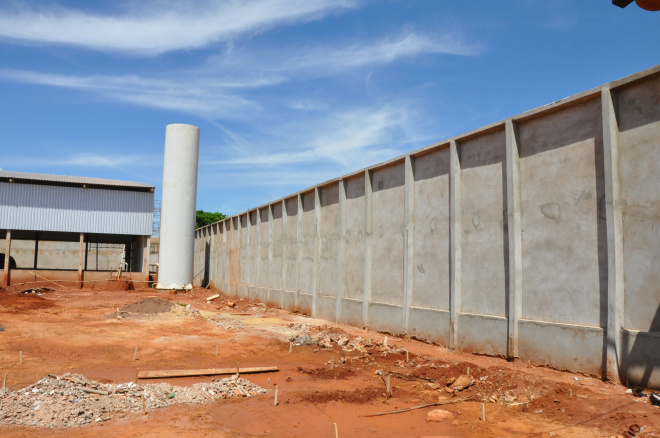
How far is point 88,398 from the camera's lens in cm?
680

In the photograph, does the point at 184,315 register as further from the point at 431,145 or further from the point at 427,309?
the point at 431,145

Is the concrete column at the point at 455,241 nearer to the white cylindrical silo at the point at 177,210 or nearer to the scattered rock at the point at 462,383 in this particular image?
the scattered rock at the point at 462,383

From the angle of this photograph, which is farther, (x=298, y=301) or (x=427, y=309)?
(x=298, y=301)

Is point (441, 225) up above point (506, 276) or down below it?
above

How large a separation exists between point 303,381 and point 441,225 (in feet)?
16.4

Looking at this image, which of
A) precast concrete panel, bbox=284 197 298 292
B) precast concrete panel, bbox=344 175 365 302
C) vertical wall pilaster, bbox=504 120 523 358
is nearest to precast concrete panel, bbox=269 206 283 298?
precast concrete panel, bbox=284 197 298 292

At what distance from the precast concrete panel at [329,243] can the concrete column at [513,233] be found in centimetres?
770

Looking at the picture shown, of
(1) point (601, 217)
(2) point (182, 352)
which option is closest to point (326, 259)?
(2) point (182, 352)

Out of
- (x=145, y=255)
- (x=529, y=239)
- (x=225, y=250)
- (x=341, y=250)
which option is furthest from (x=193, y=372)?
(x=145, y=255)

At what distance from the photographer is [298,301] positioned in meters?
19.5

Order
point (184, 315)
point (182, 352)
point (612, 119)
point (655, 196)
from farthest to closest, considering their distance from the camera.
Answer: point (184, 315), point (182, 352), point (612, 119), point (655, 196)

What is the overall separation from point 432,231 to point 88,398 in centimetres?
792

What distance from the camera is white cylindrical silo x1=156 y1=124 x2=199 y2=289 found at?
103 ft

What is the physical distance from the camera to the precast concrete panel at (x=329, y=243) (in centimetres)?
1684
